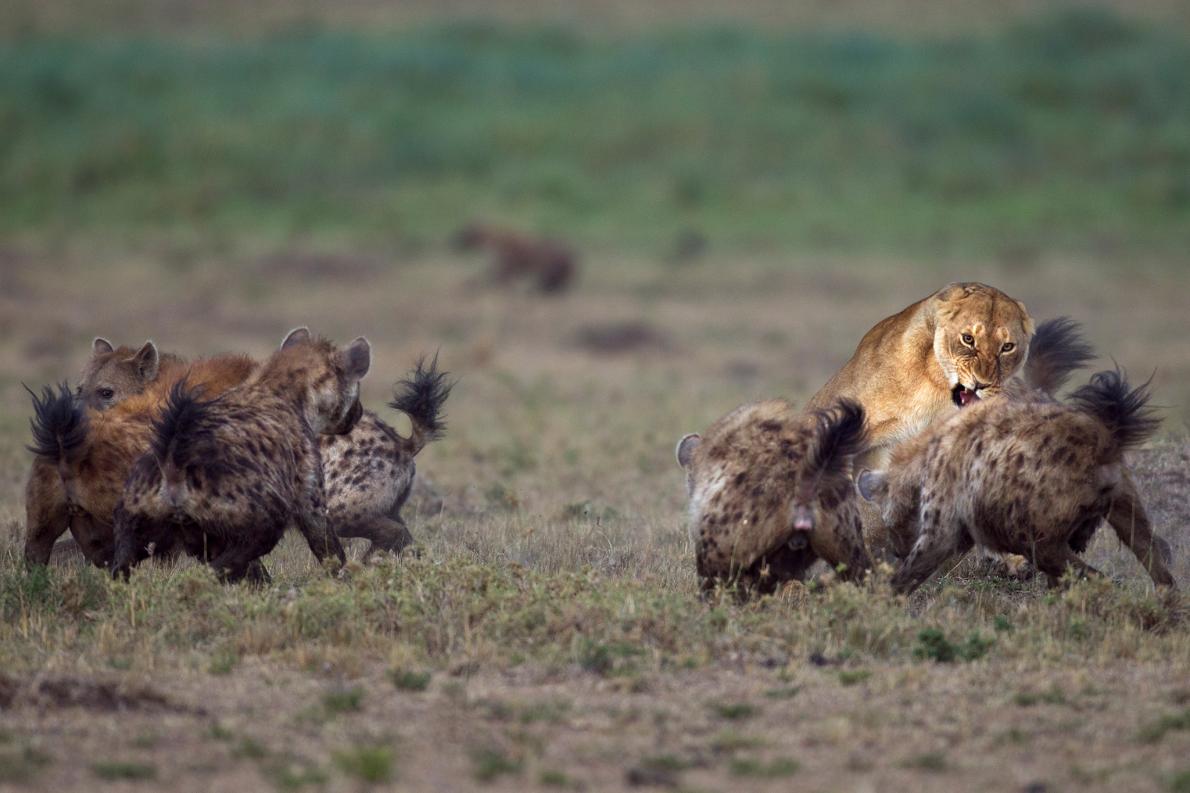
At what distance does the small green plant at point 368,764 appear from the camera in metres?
5.58

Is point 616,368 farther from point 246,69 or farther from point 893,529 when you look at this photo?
point 246,69

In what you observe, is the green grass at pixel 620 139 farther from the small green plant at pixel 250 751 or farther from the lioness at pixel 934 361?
the small green plant at pixel 250 751

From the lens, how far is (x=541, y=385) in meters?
20.1

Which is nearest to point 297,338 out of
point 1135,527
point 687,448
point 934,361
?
point 687,448

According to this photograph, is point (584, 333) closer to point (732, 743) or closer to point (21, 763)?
point (732, 743)

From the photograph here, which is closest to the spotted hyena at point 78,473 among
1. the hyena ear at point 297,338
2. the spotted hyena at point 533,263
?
the hyena ear at point 297,338

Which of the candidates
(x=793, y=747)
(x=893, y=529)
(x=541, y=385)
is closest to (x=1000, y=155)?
(x=541, y=385)

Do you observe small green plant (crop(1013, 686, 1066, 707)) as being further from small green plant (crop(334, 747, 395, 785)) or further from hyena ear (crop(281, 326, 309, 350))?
hyena ear (crop(281, 326, 309, 350))

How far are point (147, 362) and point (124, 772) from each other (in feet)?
18.2

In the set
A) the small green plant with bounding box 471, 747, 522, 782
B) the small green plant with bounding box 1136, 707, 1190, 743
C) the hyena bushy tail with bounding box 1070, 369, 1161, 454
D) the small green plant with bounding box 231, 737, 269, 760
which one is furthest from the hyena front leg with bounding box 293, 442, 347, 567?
the small green plant with bounding box 1136, 707, 1190, 743

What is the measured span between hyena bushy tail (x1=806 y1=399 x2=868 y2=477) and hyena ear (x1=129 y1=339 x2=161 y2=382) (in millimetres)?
4864

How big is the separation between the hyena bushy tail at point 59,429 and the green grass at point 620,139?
24176 mm

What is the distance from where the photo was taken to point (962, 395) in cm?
934

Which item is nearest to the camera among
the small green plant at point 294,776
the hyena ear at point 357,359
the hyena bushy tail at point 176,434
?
the small green plant at point 294,776
